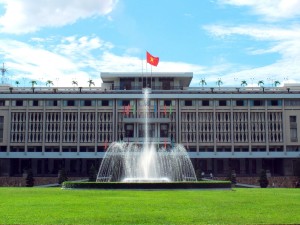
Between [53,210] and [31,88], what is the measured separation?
2489 inches

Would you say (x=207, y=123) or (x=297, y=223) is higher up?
(x=207, y=123)

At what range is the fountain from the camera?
61.3 metres

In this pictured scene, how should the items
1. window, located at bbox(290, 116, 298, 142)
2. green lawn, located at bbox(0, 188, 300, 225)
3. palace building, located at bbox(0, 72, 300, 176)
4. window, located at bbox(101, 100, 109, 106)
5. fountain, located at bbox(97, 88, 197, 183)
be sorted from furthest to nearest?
window, located at bbox(101, 100, 109, 106), window, located at bbox(290, 116, 298, 142), palace building, located at bbox(0, 72, 300, 176), fountain, located at bbox(97, 88, 197, 183), green lawn, located at bbox(0, 188, 300, 225)

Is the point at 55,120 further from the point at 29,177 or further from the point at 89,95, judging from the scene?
the point at 29,177

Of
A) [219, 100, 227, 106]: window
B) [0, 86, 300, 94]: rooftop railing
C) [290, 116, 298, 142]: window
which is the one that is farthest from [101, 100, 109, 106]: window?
[290, 116, 298, 142]: window

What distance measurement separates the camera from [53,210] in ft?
61.0

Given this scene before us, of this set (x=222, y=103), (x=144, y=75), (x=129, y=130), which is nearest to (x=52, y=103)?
(x=129, y=130)

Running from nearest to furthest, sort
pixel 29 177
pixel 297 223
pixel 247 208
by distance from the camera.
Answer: pixel 297 223, pixel 247 208, pixel 29 177

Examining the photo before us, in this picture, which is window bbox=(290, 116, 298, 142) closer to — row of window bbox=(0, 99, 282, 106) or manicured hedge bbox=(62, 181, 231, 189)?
row of window bbox=(0, 99, 282, 106)

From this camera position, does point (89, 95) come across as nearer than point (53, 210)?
No

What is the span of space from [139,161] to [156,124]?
68.2 feet

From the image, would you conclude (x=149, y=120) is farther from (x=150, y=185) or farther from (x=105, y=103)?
(x=150, y=185)

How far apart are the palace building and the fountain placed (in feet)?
4.65

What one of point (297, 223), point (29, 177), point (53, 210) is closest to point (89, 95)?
point (29, 177)
